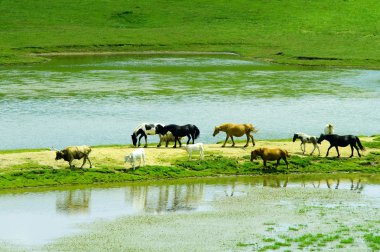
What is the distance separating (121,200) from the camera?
36219 millimetres

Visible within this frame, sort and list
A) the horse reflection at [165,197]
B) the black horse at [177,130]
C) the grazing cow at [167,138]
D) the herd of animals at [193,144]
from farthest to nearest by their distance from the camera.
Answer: the grazing cow at [167,138] < the black horse at [177,130] < the herd of animals at [193,144] < the horse reflection at [165,197]

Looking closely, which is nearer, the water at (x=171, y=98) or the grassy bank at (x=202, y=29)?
the water at (x=171, y=98)

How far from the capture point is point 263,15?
132500mm

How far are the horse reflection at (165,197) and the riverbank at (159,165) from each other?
1.73 metres

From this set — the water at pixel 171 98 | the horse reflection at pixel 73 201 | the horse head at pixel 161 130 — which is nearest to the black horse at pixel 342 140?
the horse head at pixel 161 130

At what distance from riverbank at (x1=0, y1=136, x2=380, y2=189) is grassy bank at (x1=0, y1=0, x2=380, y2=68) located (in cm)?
5987

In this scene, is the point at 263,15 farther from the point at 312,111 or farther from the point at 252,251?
the point at 252,251

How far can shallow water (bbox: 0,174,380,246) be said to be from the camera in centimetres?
3159

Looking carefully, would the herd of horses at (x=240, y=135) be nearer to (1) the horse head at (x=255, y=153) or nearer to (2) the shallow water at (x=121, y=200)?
(1) the horse head at (x=255, y=153)

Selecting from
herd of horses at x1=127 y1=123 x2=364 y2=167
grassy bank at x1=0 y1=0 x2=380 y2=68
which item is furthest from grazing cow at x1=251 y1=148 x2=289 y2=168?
grassy bank at x1=0 y1=0 x2=380 y2=68

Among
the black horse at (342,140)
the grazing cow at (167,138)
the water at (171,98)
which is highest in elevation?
the water at (171,98)

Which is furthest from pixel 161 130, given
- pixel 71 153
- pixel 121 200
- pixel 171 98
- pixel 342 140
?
pixel 171 98

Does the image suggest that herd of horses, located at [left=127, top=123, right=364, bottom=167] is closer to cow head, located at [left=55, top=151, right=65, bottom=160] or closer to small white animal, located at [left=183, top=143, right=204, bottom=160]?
small white animal, located at [left=183, top=143, right=204, bottom=160]

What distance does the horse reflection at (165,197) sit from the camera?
35.1 metres
